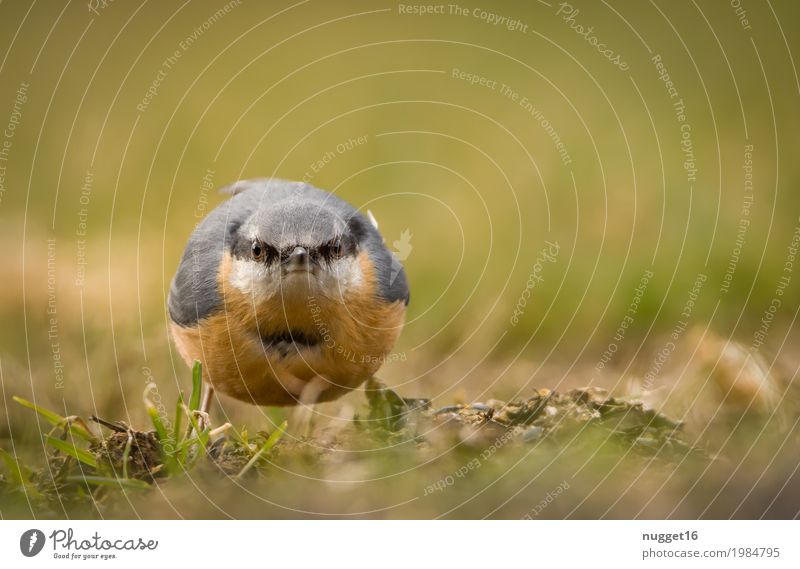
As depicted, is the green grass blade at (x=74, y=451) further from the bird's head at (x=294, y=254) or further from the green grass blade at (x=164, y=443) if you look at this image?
the bird's head at (x=294, y=254)

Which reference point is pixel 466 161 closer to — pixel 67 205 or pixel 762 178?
pixel 762 178

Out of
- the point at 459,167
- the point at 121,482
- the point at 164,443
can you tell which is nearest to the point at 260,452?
the point at 164,443

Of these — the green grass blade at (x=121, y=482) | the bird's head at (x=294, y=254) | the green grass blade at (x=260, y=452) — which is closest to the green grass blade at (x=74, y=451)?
the green grass blade at (x=121, y=482)

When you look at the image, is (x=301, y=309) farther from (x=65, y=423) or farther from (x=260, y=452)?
(x=65, y=423)

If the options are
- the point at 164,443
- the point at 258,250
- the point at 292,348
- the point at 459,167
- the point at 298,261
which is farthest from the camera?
the point at 459,167

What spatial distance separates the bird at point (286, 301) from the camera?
3025 millimetres

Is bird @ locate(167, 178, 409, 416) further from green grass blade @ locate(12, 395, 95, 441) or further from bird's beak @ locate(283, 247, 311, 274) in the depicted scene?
green grass blade @ locate(12, 395, 95, 441)

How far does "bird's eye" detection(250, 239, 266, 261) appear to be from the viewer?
9.91 feet

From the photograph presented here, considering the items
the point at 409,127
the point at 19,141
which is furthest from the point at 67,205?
the point at 409,127

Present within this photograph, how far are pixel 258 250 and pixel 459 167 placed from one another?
227cm

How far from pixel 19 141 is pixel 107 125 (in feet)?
1.48

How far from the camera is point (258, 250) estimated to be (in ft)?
10.00

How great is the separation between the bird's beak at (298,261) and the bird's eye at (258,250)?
0.34 feet

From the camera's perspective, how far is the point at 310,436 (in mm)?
3039
